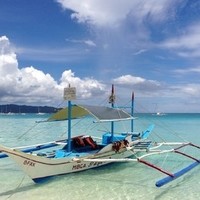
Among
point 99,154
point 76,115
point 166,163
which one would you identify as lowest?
point 166,163

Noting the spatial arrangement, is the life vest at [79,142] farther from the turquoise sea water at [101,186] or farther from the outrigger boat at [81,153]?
the turquoise sea water at [101,186]

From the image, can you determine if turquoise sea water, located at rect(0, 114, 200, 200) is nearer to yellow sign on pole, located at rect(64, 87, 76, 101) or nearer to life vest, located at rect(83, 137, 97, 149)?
life vest, located at rect(83, 137, 97, 149)

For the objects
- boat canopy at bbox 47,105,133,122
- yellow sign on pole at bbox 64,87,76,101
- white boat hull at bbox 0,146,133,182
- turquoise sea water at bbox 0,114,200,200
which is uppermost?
yellow sign on pole at bbox 64,87,76,101

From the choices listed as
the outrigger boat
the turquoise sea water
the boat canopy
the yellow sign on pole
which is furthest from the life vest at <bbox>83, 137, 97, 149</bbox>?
the yellow sign on pole

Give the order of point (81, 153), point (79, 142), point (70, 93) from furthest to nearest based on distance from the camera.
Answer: point (79, 142)
point (81, 153)
point (70, 93)

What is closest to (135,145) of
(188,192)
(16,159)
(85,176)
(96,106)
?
(96,106)

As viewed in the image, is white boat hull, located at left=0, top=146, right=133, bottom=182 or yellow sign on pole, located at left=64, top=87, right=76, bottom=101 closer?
white boat hull, located at left=0, top=146, right=133, bottom=182

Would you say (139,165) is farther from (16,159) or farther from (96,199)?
(16,159)

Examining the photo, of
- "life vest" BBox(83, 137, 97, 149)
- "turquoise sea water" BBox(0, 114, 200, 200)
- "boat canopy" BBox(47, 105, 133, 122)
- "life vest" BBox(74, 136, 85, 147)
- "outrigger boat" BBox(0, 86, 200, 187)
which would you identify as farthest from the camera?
"life vest" BBox(83, 137, 97, 149)

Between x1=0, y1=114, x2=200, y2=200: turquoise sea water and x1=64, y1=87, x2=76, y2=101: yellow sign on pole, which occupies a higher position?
x1=64, y1=87, x2=76, y2=101: yellow sign on pole

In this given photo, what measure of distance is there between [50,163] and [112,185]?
7.27 feet

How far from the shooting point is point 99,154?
12547 millimetres

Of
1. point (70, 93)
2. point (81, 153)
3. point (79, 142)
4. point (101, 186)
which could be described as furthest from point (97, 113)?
point (101, 186)

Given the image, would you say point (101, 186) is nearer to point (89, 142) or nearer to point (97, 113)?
point (97, 113)
